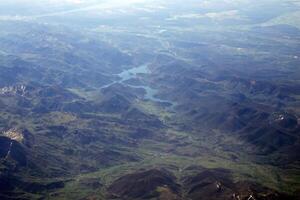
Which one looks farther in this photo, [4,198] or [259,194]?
[4,198]

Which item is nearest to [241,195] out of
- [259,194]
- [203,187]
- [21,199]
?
[259,194]

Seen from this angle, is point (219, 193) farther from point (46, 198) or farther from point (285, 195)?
point (46, 198)

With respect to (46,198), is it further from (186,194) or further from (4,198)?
(186,194)

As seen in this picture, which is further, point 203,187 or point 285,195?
point 203,187

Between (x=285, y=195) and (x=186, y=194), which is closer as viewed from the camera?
(x=285, y=195)

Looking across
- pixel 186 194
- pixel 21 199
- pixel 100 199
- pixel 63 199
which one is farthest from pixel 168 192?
pixel 21 199

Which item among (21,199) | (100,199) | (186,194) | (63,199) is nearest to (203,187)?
(186,194)

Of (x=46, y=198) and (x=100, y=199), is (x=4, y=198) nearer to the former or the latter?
(x=46, y=198)
